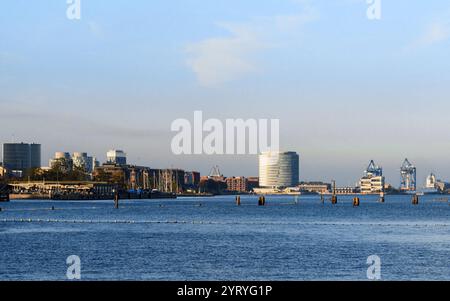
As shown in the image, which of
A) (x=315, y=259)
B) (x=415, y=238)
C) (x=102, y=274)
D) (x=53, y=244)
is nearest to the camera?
(x=102, y=274)

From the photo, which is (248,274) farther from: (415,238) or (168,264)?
(415,238)

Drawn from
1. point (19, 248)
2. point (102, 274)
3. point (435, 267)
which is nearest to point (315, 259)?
point (435, 267)

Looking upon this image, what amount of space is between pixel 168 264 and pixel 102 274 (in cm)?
687

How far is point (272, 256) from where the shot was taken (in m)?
61.9
